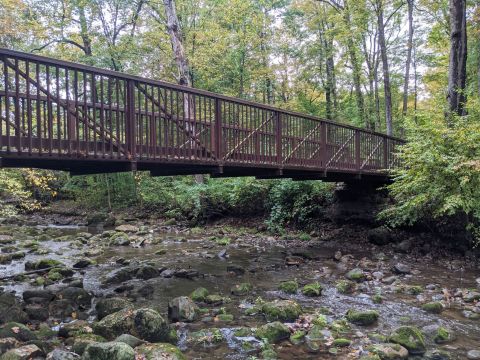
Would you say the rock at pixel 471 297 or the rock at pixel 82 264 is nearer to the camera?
the rock at pixel 471 297

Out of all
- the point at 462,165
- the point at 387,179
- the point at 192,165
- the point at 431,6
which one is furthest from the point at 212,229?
the point at 431,6

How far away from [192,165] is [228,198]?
37.1 ft

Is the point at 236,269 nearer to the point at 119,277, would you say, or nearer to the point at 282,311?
the point at 119,277

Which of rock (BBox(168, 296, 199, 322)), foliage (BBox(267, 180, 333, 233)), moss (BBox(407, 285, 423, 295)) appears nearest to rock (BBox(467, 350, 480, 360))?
moss (BBox(407, 285, 423, 295))

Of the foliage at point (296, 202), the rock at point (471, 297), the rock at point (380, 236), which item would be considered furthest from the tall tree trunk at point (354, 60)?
the rock at point (471, 297)

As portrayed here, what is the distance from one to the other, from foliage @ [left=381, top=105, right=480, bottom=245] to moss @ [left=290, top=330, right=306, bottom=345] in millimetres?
6293

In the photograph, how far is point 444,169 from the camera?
1088 cm

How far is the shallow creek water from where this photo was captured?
20.5 ft

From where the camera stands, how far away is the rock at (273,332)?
6148 mm

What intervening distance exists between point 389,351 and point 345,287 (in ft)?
11.7

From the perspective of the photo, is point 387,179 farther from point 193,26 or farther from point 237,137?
point 193,26

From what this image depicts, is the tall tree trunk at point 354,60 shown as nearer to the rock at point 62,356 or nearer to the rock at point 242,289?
the rock at point 242,289

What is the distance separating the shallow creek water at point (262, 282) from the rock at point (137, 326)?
40cm

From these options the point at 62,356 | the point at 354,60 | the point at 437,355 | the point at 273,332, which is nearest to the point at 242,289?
the point at 273,332
